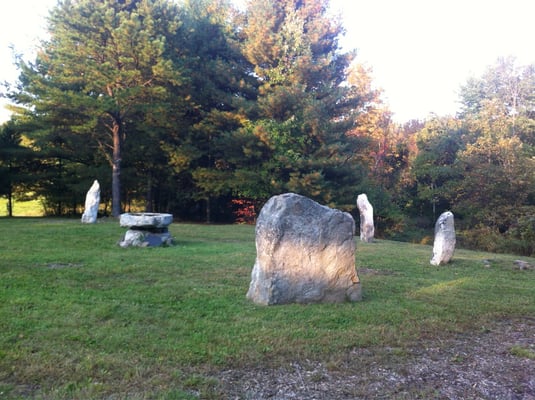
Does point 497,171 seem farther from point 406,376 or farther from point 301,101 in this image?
point 406,376

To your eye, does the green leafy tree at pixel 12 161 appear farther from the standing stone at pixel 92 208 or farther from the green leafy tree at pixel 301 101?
the green leafy tree at pixel 301 101

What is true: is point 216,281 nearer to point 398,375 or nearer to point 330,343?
point 330,343

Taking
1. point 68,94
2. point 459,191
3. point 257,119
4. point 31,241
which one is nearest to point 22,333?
point 31,241

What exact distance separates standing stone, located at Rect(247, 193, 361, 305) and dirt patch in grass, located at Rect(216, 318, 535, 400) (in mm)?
1815

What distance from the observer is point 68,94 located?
19250 mm

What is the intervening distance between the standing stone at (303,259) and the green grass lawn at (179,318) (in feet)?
0.86

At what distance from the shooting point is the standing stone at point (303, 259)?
6.60m

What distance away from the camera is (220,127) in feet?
78.3

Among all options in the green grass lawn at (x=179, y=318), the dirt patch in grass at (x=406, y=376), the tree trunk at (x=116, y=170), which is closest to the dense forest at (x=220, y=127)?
the tree trunk at (x=116, y=170)

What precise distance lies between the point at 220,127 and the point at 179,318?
1897cm

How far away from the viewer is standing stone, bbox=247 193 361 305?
660 cm

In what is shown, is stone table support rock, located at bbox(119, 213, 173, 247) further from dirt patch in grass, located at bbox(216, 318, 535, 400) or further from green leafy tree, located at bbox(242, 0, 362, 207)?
green leafy tree, located at bbox(242, 0, 362, 207)

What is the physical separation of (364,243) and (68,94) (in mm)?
13431

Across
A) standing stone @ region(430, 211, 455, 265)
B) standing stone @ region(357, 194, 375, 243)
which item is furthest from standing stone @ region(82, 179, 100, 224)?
standing stone @ region(430, 211, 455, 265)
